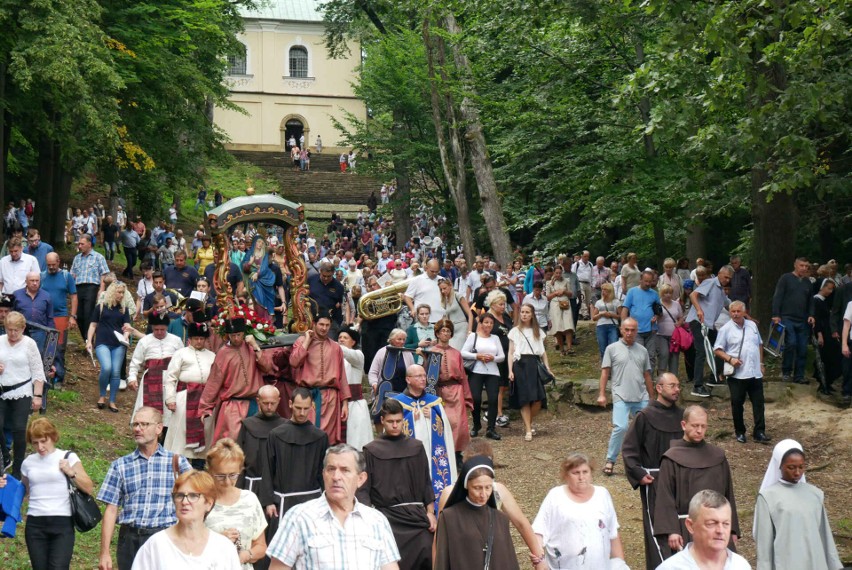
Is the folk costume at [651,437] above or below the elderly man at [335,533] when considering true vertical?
above

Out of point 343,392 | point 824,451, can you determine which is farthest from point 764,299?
point 343,392

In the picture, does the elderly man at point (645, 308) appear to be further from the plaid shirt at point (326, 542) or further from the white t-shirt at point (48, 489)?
the plaid shirt at point (326, 542)

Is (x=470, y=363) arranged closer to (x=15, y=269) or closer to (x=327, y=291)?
(x=327, y=291)

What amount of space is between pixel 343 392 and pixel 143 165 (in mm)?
16455

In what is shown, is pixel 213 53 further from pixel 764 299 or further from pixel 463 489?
pixel 463 489

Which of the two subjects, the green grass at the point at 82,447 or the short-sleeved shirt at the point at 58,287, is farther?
the short-sleeved shirt at the point at 58,287

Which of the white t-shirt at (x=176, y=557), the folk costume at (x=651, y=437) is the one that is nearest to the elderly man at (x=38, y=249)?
the folk costume at (x=651, y=437)

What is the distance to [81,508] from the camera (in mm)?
8977

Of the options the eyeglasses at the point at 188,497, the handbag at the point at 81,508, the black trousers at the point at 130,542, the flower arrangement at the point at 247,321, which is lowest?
the black trousers at the point at 130,542

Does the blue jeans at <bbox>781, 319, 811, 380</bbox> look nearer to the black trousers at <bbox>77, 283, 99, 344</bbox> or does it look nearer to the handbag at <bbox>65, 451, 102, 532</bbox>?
the black trousers at <bbox>77, 283, 99, 344</bbox>

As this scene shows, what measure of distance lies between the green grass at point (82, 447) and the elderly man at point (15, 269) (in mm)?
1601

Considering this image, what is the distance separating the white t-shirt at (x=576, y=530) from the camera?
842cm

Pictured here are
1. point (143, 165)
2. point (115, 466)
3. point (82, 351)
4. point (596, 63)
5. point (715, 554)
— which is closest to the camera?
point (715, 554)

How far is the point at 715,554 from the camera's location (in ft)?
22.3
